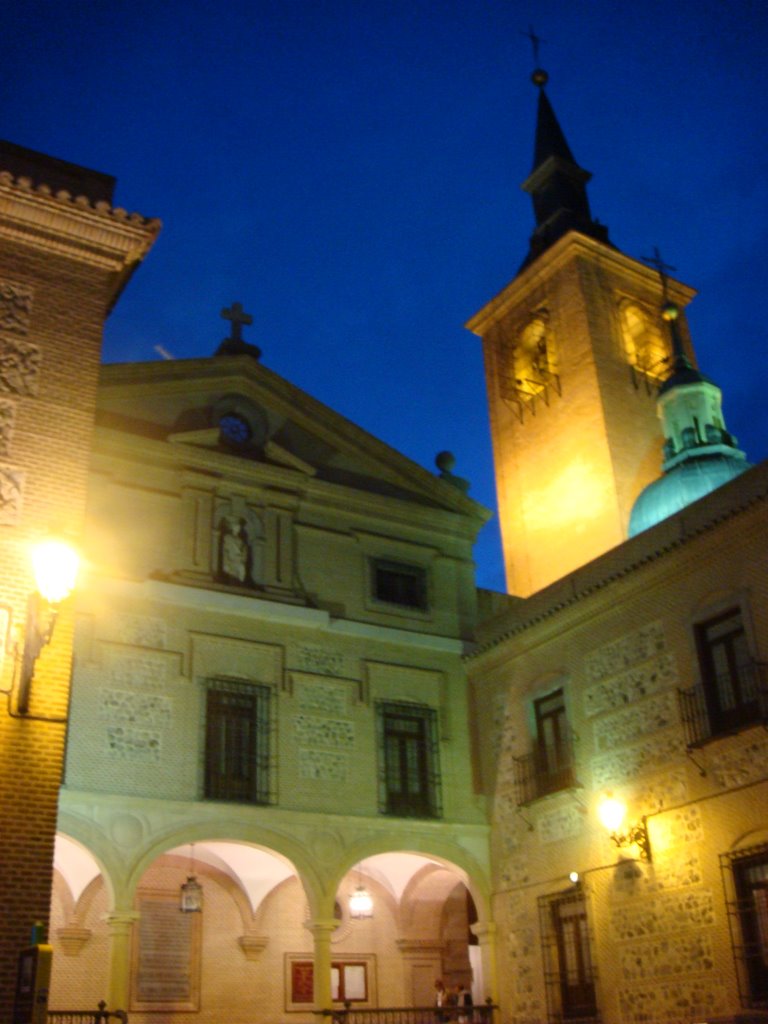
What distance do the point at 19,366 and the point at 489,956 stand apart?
12696 mm

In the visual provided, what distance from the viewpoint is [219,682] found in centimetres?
1866

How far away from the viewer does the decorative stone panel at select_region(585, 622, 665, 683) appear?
661 inches

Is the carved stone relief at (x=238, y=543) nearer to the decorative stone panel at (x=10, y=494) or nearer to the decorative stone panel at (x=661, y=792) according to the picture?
the decorative stone panel at (x=661, y=792)

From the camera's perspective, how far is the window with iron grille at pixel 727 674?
49.3ft

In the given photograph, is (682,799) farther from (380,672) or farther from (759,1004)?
(380,672)

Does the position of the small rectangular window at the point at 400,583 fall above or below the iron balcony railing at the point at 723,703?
above

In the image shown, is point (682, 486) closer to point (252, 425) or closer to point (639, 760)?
point (639, 760)

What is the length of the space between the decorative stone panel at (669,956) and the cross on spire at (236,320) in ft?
43.8

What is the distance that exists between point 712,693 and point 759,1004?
13.1ft

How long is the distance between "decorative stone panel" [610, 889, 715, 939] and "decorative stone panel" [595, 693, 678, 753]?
2295 millimetres

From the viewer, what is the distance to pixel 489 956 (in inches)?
744

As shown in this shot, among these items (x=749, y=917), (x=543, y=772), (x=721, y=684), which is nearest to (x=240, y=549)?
(x=543, y=772)

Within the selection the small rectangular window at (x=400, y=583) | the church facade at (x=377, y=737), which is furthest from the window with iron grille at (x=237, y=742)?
the small rectangular window at (x=400, y=583)

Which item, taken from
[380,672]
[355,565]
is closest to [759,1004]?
Result: [380,672]
